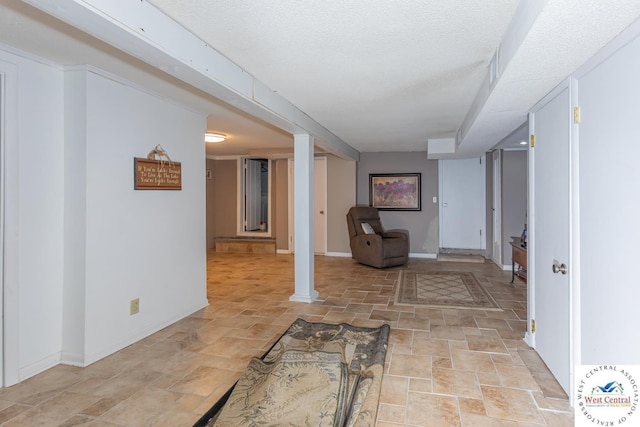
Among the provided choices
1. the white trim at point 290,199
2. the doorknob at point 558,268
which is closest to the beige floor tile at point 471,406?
the doorknob at point 558,268

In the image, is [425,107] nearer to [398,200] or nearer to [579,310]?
[579,310]

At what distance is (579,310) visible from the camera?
6.44 feet

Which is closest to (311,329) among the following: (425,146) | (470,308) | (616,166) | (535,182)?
(470,308)

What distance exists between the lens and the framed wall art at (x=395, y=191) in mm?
7051

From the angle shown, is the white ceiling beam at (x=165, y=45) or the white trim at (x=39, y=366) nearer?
the white ceiling beam at (x=165, y=45)

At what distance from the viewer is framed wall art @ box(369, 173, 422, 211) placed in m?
7.05

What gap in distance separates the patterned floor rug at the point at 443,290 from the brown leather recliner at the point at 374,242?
0.41 meters

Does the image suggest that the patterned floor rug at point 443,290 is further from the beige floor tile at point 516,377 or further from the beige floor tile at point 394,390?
the beige floor tile at point 394,390

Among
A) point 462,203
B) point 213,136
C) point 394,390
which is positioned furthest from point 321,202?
point 394,390

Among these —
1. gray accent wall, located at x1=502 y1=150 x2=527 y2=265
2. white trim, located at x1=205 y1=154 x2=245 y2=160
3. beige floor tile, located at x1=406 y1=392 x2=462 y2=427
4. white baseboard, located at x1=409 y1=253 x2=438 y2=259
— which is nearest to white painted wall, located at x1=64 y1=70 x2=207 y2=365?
beige floor tile, located at x1=406 y1=392 x2=462 y2=427

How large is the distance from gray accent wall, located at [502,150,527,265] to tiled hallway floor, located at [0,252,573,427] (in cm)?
183

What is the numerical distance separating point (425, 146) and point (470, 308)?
343cm

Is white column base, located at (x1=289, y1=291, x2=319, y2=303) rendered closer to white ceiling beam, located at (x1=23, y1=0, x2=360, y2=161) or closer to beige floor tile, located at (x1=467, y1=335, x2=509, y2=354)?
beige floor tile, located at (x1=467, y1=335, x2=509, y2=354)

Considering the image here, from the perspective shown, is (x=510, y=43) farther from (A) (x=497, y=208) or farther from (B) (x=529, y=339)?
(A) (x=497, y=208)
